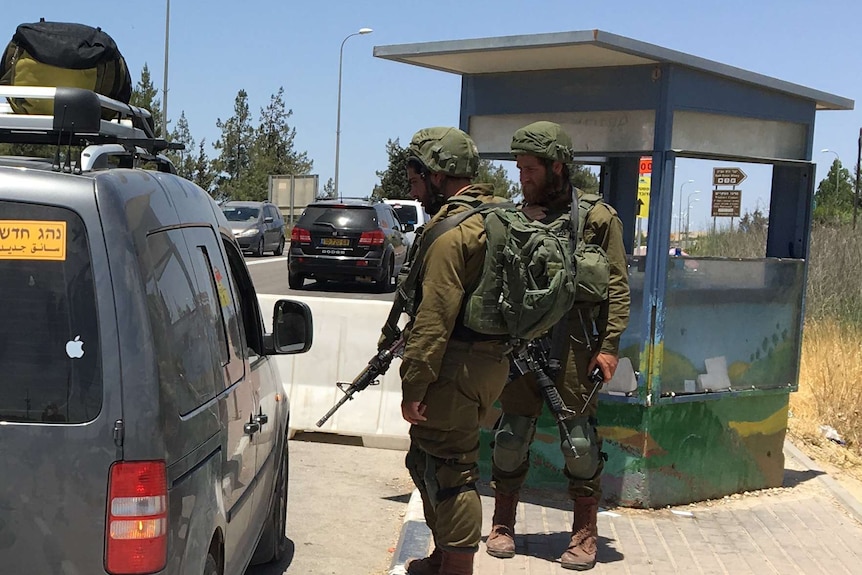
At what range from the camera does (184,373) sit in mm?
2666

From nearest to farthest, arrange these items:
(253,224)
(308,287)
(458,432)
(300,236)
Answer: (458,432)
(300,236)
(308,287)
(253,224)

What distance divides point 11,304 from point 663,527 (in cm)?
416

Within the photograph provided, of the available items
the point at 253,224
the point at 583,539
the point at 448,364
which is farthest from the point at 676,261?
the point at 253,224

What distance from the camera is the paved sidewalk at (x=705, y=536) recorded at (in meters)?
4.98

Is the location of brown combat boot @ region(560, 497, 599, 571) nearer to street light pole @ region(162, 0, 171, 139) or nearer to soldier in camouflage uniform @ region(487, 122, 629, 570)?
soldier in camouflage uniform @ region(487, 122, 629, 570)

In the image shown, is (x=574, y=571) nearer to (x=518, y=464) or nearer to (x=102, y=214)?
(x=518, y=464)

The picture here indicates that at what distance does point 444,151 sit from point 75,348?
2170 millimetres

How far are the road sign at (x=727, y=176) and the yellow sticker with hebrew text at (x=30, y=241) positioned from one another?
5.41 metres

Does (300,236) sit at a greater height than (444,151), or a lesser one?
lesser

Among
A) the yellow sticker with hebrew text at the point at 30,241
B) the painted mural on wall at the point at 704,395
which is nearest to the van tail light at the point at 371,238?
the painted mural on wall at the point at 704,395

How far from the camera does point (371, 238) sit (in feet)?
65.0

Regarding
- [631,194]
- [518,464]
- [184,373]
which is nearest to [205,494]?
[184,373]

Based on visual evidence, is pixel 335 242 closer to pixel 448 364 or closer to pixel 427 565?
pixel 427 565

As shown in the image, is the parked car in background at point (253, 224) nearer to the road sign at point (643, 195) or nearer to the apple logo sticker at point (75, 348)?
the road sign at point (643, 195)
